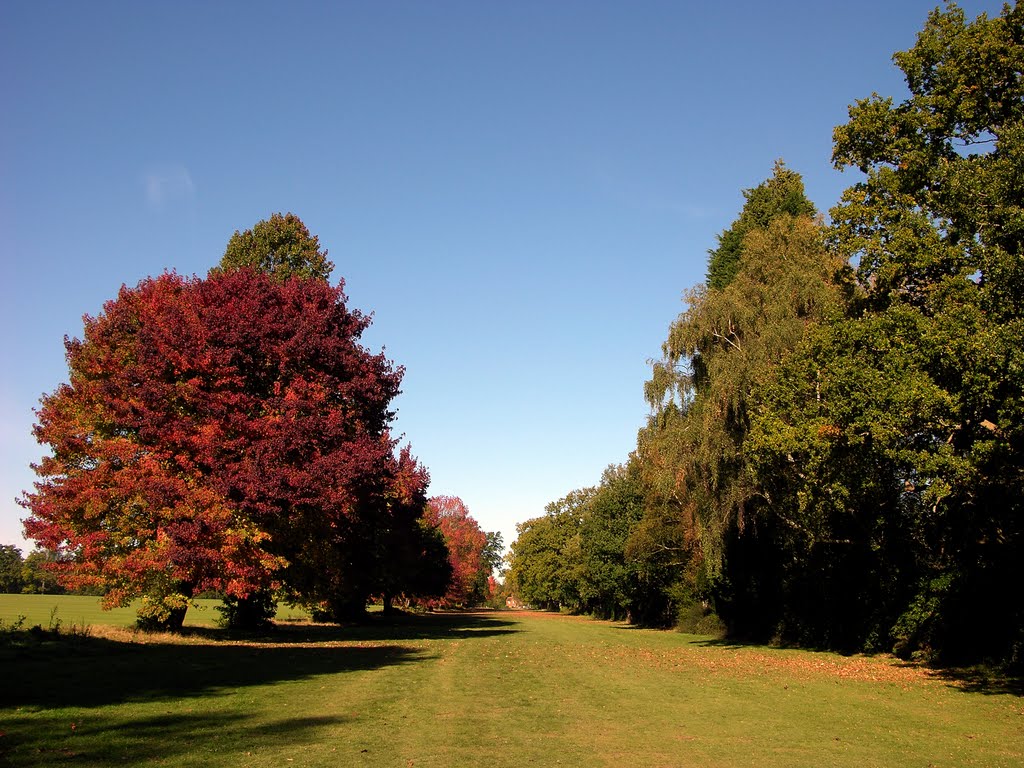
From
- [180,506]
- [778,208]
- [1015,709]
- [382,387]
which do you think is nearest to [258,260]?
[382,387]

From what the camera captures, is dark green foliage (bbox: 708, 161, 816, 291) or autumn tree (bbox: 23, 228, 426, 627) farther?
dark green foliage (bbox: 708, 161, 816, 291)

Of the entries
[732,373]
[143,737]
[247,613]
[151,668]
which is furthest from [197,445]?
[732,373]

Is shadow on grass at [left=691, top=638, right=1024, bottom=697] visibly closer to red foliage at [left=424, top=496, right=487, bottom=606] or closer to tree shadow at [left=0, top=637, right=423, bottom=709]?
tree shadow at [left=0, top=637, right=423, bottom=709]

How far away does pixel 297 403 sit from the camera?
987 inches

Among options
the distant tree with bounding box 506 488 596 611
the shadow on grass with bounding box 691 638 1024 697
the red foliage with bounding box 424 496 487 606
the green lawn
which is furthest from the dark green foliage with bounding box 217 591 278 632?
the distant tree with bounding box 506 488 596 611

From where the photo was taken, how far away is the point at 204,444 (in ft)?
78.1

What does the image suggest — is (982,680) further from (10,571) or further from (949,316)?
(10,571)

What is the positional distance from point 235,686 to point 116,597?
12136 millimetres

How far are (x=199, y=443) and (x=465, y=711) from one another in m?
14.9

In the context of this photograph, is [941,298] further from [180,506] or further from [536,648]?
[180,506]

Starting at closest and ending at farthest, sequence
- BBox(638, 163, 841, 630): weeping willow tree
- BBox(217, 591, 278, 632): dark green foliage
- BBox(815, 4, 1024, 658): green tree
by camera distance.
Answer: BBox(815, 4, 1024, 658): green tree < BBox(638, 163, 841, 630): weeping willow tree < BBox(217, 591, 278, 632): dark green foliage

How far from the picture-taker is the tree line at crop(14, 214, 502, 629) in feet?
76.9

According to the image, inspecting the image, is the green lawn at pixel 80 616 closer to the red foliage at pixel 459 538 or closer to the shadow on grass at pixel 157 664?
the shadow on grass at pixel 157 664

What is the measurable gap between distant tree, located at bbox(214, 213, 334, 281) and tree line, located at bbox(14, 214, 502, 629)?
1061 centimetres
